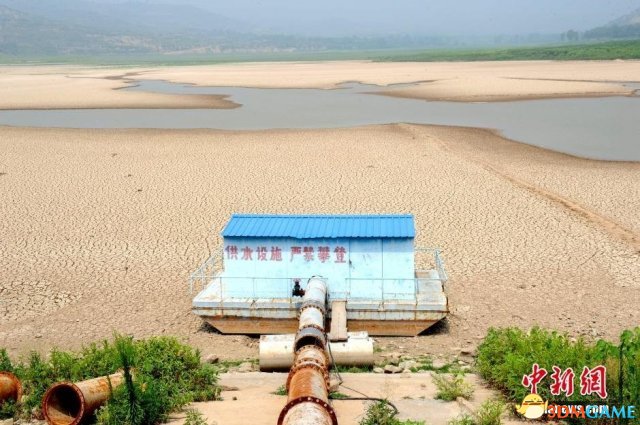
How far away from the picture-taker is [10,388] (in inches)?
456

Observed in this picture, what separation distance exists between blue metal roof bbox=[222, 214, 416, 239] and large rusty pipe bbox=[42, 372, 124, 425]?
5462 millimetres

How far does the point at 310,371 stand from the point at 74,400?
3.86m

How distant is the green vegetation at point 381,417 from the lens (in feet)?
32.0

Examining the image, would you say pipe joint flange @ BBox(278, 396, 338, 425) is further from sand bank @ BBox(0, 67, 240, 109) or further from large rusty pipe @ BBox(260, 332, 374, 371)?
sand bank @ BBox(0, 67, 240, 109)

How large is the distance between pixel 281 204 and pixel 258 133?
17.1m

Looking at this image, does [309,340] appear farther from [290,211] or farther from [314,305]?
[290,211]

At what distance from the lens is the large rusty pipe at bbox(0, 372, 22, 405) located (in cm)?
1153

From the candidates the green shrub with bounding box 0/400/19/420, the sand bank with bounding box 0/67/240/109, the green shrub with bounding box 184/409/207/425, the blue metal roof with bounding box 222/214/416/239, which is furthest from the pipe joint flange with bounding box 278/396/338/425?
the sand bank with bounding box 0/67/240/109

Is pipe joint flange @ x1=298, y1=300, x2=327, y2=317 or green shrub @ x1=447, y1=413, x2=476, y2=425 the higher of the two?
pipe joint flange @ x1=298, y1=300, x2=327, y2=317

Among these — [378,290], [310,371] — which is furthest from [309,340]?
[378,290]

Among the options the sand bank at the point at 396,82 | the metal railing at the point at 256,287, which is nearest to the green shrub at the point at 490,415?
the metal railing at the point at 256,287

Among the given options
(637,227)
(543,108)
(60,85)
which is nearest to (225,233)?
(637,227)

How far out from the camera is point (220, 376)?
521 inches

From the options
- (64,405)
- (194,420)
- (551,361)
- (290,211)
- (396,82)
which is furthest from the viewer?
(396,82)
